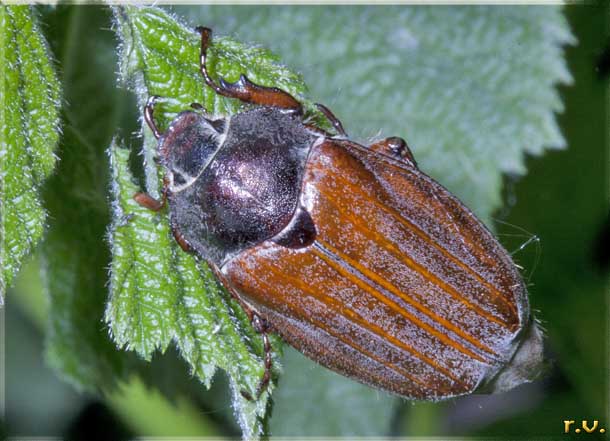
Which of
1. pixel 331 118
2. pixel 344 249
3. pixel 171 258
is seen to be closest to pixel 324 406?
pixel 344 249

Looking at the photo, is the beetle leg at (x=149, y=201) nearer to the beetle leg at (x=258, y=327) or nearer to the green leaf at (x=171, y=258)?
the green leaf at (x=171, y=258)

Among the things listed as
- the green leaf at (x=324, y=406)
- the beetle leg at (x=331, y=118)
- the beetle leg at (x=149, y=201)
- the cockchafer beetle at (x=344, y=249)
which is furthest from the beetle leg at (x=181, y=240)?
the green leaf at (x=324, y=406)

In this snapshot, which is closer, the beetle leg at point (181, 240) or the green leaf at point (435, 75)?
the beetle leg at point (181, 240)

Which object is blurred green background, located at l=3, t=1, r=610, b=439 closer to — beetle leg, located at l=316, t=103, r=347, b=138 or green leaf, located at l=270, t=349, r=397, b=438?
green leaf, located at l=270, t=349, r=397, b=438

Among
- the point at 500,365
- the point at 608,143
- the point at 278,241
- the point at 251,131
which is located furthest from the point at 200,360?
the point at 608,143

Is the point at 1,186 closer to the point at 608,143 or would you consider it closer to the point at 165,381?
the point at 165,381

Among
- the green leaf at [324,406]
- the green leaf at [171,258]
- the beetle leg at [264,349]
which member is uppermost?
the green leaf at [171,258]
